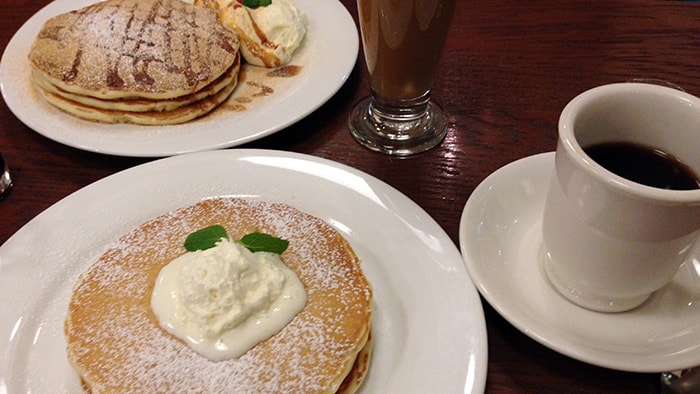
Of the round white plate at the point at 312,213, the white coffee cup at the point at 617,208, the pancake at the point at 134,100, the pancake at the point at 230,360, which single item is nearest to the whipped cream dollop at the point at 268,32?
the pancake at the point at 134,100

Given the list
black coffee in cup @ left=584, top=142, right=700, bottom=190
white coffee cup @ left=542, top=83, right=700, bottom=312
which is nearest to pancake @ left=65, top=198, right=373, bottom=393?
white coffee cup @ left=542, top=83, right=700, bottom=312

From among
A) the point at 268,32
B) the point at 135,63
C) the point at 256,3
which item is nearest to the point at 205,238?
the point at 135,63

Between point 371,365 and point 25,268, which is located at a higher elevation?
point 25,268

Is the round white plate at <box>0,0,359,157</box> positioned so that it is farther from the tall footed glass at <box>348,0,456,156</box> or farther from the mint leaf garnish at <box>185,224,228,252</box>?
the mint leaf garnish at <box>185,224,228,252</box>

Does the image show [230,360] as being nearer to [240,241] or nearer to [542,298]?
[240,241]

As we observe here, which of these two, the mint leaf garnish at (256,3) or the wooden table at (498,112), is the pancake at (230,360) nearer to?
the wooden table at (498,112)

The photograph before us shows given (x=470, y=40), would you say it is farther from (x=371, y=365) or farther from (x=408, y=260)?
(x=371, y=365)

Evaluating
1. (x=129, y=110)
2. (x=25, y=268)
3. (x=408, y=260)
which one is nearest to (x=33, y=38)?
(x=129, y=110)
